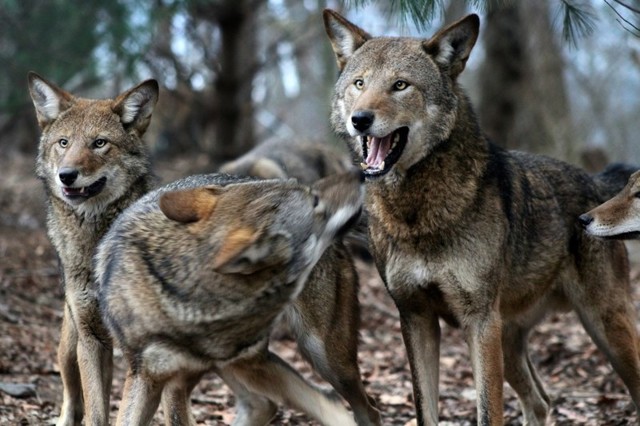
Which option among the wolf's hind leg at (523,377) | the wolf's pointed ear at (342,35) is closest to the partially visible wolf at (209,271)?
the wolf's pointed ear at (342,35)

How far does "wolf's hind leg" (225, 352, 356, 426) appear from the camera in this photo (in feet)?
16.2

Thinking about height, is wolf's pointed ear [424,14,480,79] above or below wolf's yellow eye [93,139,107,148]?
above

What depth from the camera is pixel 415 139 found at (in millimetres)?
5367

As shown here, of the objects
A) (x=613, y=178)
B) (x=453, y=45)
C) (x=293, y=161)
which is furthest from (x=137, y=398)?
(x=293, y=161)

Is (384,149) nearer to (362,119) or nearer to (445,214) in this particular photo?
(362,119)

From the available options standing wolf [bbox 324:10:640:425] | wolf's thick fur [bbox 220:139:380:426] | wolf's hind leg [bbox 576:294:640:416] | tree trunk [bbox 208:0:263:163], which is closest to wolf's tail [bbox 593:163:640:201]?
standing wolf [bbox 324:10:640:425]

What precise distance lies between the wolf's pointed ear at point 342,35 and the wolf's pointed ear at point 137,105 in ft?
4.24

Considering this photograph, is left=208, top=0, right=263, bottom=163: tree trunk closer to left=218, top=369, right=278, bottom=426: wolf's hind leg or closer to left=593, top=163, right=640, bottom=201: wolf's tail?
left=593, top=163, right=640, bottom=201: wolf's tail

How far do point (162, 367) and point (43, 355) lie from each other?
12.2 ft

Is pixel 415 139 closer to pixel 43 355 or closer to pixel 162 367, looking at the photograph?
pixel 162 367

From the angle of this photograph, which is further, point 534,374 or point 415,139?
point 534,374

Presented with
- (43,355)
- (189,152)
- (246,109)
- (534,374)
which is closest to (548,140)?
(246,109)

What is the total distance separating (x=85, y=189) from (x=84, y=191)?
0.05 ft

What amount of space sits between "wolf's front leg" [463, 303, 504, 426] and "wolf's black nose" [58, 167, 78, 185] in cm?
266
